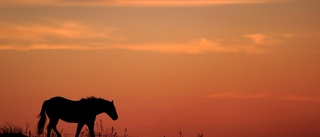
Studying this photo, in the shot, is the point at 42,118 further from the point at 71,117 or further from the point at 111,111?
the point at 111,111

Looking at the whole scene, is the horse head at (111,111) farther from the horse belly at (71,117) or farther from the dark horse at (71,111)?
the horse belly at (71,117)

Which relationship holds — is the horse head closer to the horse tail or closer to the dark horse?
the dark horse

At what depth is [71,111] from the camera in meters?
28.2

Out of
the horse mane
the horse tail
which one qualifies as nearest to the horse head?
the horse mane

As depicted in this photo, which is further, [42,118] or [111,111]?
[111,111]

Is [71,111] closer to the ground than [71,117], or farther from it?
farther from it

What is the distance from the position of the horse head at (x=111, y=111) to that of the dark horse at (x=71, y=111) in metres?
0.63

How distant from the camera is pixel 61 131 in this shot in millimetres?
26797

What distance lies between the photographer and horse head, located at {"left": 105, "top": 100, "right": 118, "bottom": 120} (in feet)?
Result: 96.0

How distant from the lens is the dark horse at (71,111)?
91.1ft

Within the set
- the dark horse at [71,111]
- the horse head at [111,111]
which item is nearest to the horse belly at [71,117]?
the dark horse at [71,111]

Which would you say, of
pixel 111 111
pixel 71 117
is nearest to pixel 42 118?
pixel 71 117

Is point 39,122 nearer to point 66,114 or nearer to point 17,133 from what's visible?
point 66,114

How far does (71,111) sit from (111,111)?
2.16 metres
